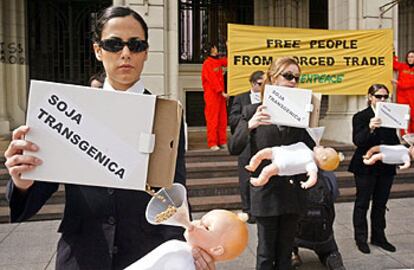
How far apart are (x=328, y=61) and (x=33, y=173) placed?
854cm

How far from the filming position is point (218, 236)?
1493 millimetres

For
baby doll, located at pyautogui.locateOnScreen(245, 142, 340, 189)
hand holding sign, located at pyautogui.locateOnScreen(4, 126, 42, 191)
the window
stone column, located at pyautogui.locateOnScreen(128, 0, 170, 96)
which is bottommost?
baby doll, located at pyautogui.locateOnScreen(245, 142, 340, 189)

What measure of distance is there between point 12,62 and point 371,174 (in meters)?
10.1

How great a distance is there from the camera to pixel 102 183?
1461mm

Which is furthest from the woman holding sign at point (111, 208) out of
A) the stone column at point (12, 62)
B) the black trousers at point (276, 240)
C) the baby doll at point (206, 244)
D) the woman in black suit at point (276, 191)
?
the stone column at point (12, 62)

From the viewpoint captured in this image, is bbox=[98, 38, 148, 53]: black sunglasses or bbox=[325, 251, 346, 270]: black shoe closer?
bbox=[98, 38, 148, 53]: black sunglasses

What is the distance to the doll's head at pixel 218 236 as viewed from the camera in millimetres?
1492

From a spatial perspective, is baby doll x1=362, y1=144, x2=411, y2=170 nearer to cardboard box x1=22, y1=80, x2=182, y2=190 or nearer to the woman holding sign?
the woman holding sign

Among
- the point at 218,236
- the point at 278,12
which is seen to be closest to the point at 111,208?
the point at 218,236

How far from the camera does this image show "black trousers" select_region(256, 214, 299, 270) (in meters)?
3.37

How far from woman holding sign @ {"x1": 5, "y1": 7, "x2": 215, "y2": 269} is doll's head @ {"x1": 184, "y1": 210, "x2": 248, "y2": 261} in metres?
0.23

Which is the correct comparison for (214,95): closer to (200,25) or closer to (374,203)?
(374,203)

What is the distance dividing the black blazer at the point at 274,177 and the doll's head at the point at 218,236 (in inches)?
69.0

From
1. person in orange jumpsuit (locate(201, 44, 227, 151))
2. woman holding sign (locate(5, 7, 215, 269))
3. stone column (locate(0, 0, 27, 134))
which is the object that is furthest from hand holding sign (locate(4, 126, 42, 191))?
stone column (locate(0, 0, 27, 134))
